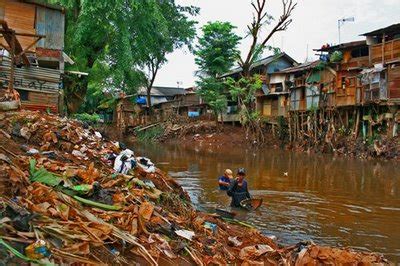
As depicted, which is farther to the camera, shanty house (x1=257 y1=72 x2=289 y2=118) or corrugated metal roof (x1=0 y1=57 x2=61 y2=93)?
shanty house (x1=257 y1=72 x2=289 y2=118)

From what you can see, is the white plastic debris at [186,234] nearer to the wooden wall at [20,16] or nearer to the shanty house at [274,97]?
the wooden wall at [20,16]

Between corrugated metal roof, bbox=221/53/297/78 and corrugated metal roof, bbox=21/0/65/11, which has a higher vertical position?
corrugated metal roof, bbox=221/53/297/78

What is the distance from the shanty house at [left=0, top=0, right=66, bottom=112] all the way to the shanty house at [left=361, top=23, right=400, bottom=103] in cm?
2197

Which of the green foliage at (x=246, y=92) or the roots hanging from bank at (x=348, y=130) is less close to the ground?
the green foliage at (x=246, y=92)

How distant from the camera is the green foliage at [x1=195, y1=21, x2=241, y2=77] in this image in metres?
43.8

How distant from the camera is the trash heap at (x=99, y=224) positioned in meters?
4.48

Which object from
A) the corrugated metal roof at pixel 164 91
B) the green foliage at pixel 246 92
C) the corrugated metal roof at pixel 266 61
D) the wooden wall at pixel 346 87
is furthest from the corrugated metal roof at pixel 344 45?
the corrugated metal roof at pixel 164 91

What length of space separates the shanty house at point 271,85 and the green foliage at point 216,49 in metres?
1.63

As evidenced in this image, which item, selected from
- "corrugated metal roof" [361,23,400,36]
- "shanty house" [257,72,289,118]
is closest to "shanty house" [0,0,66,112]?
"corrugated metal roof" [361,23,400,36]

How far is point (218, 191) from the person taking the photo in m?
15.5

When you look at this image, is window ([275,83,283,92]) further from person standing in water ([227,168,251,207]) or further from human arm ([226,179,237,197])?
human arm ([226,179,237,197])

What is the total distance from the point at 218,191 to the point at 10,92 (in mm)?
7766


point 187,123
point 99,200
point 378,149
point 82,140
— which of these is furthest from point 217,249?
point 187,123

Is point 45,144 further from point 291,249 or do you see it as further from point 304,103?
point 304,103
